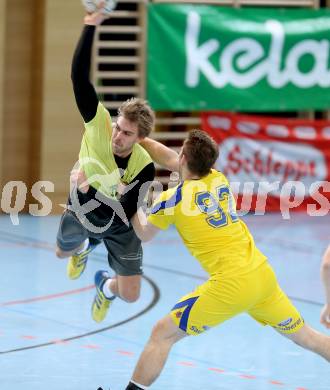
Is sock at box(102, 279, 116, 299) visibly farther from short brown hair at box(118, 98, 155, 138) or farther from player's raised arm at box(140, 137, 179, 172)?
short brown hair at box(118, 98, 155, 138)

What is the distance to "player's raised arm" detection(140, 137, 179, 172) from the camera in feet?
24.2

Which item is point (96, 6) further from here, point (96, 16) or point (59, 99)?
point (59, 99)

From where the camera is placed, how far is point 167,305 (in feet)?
30.9

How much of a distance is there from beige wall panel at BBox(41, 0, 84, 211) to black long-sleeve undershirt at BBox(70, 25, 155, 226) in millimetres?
6934

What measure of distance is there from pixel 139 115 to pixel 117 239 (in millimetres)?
1202

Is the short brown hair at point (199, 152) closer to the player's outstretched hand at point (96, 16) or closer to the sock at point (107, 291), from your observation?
the player's outstretched hand at point (96, 16)

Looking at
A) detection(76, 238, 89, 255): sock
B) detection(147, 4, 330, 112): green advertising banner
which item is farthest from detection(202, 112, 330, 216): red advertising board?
detection(76, 238, 89, 255): sock

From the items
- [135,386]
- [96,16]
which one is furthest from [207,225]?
A: [96,16]

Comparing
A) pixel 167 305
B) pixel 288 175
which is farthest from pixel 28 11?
pixel 167 305

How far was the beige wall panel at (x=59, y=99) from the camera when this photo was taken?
47.1 ft

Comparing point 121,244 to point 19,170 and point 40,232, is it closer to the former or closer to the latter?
point 40,232

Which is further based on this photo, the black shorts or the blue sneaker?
the blue sneaker

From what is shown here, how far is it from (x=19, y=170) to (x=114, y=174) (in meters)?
7.67

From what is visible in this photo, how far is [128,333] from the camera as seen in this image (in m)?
8.34
